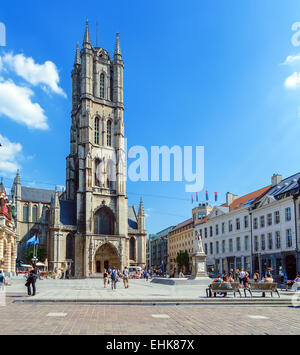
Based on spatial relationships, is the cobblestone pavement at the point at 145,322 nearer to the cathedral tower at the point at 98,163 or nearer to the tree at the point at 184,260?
the cathedral tower at the point at 98,163

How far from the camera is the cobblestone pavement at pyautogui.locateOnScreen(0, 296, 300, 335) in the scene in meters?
8.98

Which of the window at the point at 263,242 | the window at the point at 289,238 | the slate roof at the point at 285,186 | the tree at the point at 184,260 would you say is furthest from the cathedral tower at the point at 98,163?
the window at the point at 289,238

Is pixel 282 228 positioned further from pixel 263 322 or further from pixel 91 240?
pixel 91 240

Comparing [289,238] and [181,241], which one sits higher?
[289,238]

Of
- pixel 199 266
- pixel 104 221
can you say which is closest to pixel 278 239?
pixel 199 266

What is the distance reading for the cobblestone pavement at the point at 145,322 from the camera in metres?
8.98

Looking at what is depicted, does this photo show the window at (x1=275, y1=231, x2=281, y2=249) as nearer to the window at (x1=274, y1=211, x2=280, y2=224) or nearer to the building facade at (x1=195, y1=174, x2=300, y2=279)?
the building facade at (x1=195, y1=174, x2=300, y2=279)

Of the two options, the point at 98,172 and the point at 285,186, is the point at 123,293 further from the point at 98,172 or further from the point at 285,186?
the point at 98,172

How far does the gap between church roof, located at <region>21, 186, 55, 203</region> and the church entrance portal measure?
963 inches

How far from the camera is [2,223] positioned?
3459 centimetres

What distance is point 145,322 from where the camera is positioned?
10.5 metres

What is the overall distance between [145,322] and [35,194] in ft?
263

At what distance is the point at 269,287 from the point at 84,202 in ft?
159
